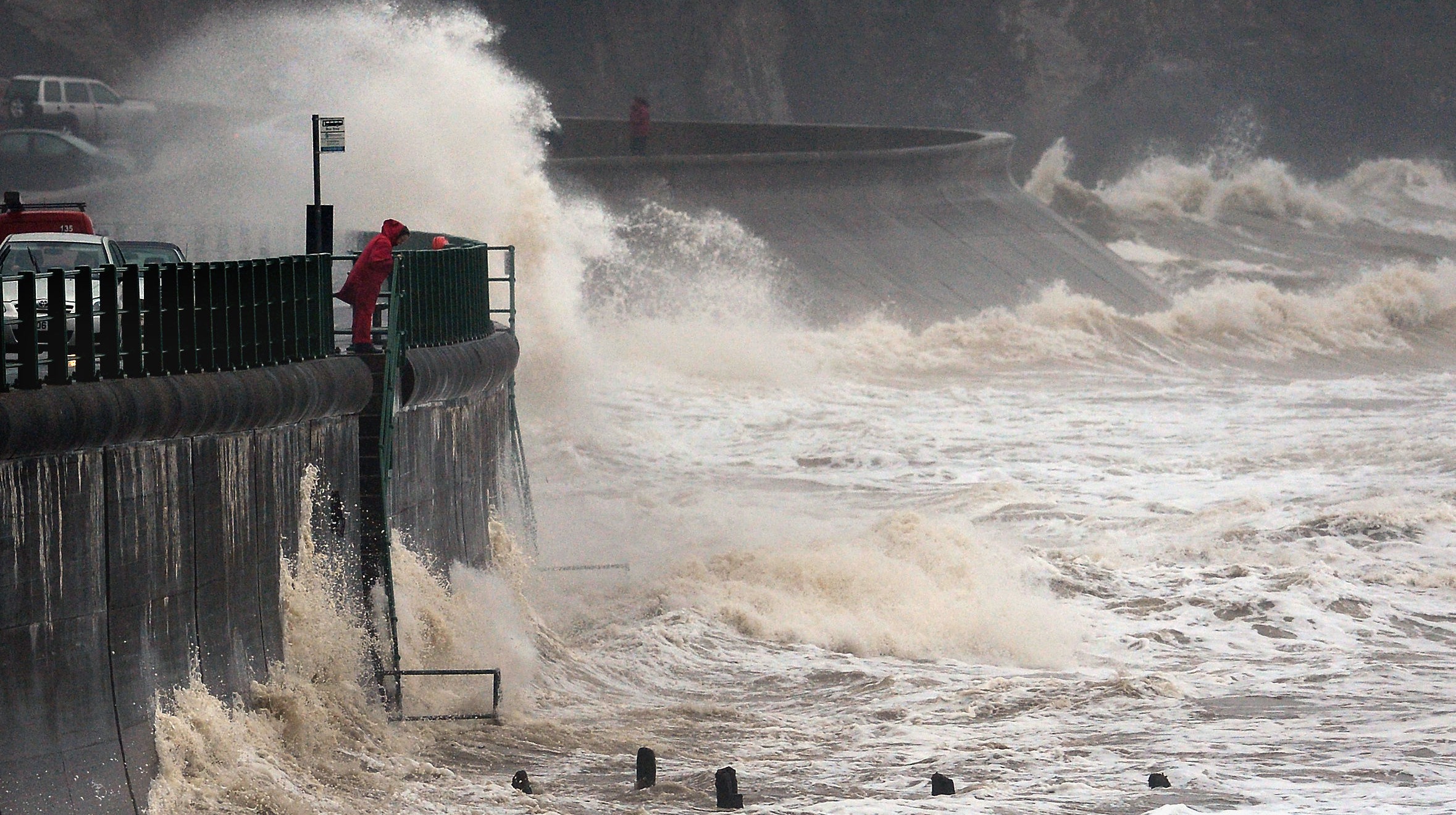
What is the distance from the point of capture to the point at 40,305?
11.7 m

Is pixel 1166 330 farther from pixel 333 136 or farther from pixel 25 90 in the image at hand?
pixel 333 136

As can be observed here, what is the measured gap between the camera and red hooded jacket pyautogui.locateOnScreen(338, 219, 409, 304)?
14.0m

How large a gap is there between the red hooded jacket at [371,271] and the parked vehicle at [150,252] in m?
2.63

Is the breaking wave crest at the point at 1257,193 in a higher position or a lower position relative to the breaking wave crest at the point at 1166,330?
higher

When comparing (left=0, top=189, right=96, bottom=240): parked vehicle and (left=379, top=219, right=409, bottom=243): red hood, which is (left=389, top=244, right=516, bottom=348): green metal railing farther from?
(left=0, top=189, right=96, bottom=240): parked vehicle

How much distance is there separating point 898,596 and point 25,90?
27930 millimetres

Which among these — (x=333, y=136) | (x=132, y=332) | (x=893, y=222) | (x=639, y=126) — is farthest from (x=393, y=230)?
(x=639, y=126)

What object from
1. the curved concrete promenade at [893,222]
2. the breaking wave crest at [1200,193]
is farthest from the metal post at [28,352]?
the breaking wave crest at [1200,193]

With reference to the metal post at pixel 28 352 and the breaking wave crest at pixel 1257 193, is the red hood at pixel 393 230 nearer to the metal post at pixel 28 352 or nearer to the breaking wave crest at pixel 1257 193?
the metal post at pixel 28 352

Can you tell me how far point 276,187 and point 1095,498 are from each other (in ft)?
46.1

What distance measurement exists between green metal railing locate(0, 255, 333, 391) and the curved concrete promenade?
2308 cm

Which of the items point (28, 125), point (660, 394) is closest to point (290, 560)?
point (660, 394)

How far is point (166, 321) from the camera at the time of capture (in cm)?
1084

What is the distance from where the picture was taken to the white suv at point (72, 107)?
3912 centimetres
